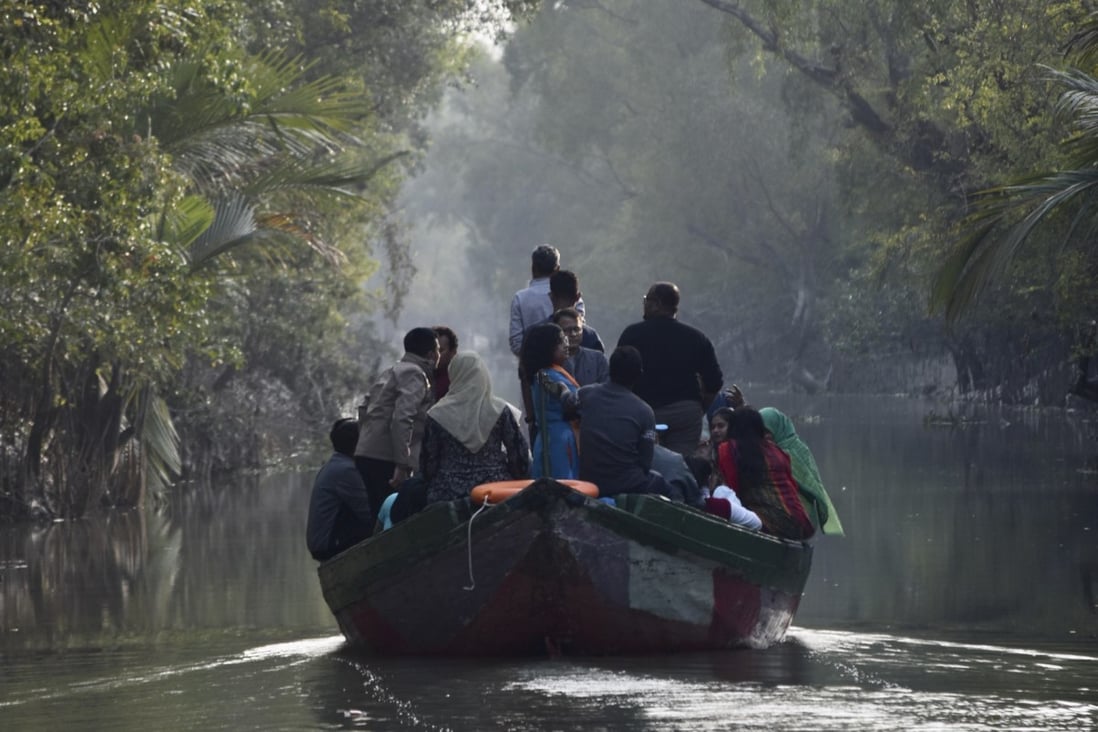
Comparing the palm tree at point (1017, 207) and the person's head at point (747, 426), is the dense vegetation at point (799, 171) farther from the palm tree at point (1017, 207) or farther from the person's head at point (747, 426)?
the person's head at point (747, 426)

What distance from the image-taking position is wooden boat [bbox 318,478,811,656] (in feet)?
32.9

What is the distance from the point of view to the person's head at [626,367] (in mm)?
10539

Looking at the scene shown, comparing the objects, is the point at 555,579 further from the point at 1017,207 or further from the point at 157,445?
the point at 157,445

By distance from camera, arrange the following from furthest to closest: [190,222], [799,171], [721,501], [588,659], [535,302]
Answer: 1. [799,171]
2. [190,222]
3. [535,302]
4. [721,501]
5. [588,659]

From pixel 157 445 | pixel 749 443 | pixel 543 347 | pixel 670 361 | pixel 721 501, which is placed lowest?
pixel 721 501

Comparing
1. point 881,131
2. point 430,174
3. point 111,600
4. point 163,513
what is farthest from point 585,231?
point 111,600

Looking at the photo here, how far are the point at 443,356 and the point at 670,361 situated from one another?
59.1 inches

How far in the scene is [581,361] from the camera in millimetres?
11578

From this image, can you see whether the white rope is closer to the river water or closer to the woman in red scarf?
the river water

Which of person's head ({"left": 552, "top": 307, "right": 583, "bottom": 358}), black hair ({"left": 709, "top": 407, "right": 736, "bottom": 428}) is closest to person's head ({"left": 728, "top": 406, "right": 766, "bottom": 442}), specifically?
black hair ({"left": 709, "top": 407, "right": 736, "bottom": 428})

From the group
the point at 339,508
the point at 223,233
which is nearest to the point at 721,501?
the point at 339,508

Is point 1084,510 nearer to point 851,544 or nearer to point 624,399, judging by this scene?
point 851,544

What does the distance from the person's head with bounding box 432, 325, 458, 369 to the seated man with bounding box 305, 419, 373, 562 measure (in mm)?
764

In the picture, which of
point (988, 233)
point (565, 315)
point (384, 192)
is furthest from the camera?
point (384, 192)
